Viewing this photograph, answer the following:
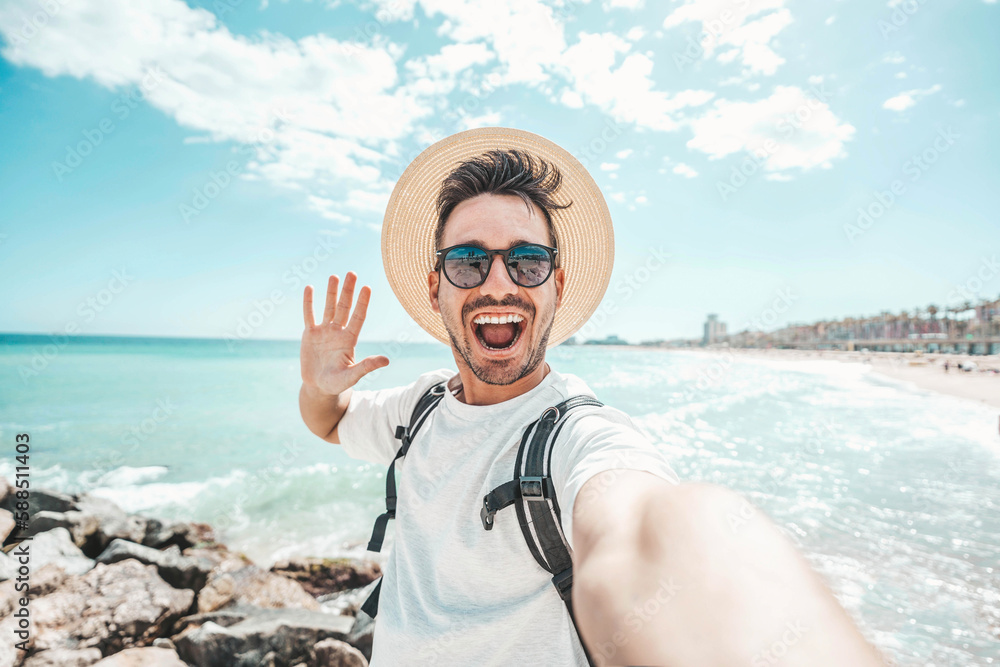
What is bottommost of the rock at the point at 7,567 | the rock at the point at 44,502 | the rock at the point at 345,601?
the rock at the point at 345,601

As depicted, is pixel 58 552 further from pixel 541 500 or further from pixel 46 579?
pixel 541 500

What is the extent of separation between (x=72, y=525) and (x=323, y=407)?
692cm

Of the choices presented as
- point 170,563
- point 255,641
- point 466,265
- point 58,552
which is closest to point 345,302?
point 466,265

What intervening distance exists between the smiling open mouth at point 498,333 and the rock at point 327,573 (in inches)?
214

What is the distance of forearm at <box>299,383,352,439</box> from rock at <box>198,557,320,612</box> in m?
3.76

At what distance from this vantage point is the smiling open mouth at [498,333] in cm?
187

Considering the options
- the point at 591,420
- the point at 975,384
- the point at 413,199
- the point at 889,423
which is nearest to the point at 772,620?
the point at 591,420

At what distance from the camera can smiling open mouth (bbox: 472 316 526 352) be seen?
6.14 ft

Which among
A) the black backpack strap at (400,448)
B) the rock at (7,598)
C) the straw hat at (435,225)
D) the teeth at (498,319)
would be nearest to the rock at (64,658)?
the rock at (7,598)

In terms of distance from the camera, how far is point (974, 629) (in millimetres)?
4543

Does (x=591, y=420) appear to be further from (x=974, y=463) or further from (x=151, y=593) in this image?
(x=974, y=463)

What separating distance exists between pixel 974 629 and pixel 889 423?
14.7m

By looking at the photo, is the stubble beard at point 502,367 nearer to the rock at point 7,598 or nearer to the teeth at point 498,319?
the teeth at point 498,319

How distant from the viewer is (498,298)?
1807 millimetres
